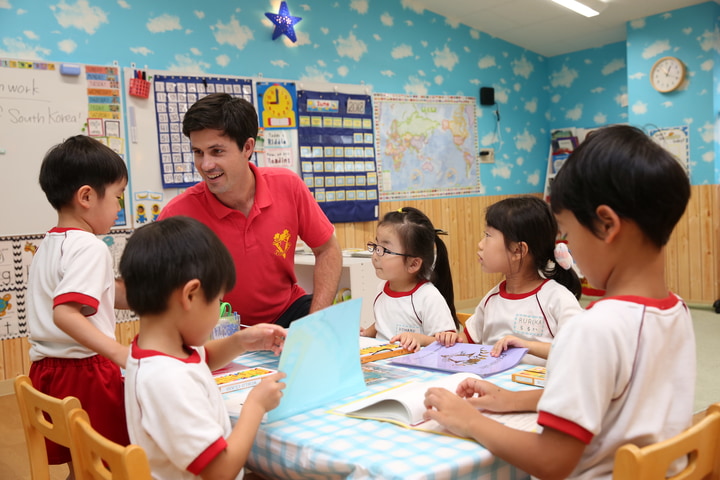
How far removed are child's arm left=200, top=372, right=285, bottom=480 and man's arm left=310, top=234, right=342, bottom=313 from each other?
105 cm

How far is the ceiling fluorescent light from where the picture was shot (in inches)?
222

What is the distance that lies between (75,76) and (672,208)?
13.4 ft

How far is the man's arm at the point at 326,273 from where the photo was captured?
7.53ft

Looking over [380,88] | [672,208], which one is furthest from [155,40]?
[672,208]

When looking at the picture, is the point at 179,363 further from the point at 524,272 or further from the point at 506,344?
the point at 524,272

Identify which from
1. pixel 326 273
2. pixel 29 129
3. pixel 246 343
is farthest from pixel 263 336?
pixel 29 129

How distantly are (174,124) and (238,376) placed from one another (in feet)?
11.2

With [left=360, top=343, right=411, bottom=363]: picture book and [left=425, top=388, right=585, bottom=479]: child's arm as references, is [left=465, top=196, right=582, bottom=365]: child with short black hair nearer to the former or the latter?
[left=360, top=343, right=411, bottom=363]: picture book

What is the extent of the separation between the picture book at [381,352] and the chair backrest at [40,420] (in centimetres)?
73

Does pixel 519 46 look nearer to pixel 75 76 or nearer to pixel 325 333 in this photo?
pixel 75 76

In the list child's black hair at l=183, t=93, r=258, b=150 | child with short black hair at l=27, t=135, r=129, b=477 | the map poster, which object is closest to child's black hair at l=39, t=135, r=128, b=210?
child with short black hair at l=27, t=135, r=129, b=477

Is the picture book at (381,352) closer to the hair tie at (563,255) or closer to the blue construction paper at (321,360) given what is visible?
the blue construction paper at (321,360)

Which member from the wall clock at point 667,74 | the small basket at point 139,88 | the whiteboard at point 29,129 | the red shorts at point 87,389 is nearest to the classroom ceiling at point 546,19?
the wall clock at point 667,74

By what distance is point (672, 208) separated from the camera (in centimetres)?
97
